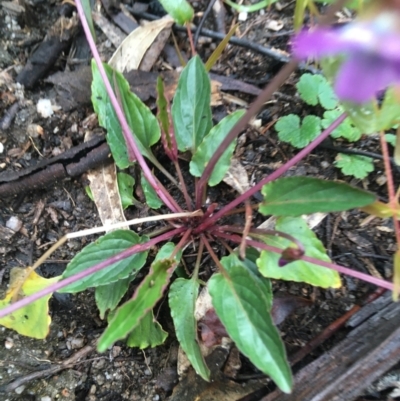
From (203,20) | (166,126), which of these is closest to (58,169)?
(166,126)

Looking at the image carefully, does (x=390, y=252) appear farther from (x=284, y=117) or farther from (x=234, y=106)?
(x=234, y=106)

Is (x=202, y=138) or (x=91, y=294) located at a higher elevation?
(x=202, y=138)

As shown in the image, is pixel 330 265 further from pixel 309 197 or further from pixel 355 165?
pixel 355 165

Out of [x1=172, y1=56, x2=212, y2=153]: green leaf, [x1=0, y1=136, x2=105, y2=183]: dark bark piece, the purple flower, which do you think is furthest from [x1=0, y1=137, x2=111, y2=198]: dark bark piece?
the purple flower

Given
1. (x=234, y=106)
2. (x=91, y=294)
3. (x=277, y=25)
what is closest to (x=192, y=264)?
(x=91, y=294)

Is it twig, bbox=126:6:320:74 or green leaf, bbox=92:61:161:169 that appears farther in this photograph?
twig, bbox=126:6:320:74

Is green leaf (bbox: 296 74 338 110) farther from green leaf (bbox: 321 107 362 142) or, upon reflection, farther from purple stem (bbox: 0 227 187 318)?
purple stem (bbox: 0 227 187 318)
